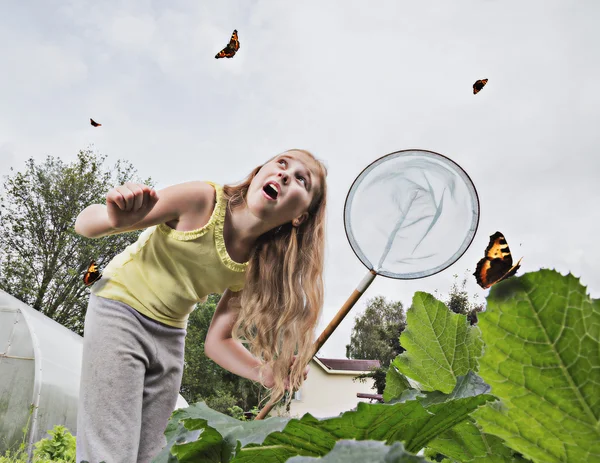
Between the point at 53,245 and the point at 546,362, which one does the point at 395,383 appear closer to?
the point at 546,362

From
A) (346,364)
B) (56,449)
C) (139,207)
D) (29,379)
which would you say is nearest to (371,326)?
(346,364)

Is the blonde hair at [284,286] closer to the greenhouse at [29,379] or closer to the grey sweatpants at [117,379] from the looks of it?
the grey sweatpants at [117,379]

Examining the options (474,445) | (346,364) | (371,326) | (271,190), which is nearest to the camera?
(474,445)

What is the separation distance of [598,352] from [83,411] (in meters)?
1.95

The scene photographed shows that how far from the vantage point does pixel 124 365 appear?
1862 millimetres

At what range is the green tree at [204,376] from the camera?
17087 millimetres

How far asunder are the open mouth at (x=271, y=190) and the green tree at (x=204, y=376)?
15052 millimetres

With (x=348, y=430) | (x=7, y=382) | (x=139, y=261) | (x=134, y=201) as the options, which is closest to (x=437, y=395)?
(x=348, y=430)

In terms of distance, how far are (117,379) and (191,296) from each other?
15.2 inches

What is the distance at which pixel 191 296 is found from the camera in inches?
81.2

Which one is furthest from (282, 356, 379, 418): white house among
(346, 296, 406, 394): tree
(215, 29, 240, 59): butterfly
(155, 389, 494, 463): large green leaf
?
(155, 389, 494, 463): large green leaf

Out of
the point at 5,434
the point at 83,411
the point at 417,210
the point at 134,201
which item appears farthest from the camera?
the point at 5,434

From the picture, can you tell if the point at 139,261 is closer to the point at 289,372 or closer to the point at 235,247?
the point at 235,247

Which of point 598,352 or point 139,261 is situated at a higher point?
point 139,261
